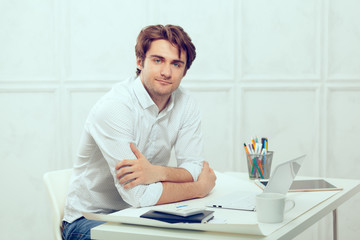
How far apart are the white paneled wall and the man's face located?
38.6 inches

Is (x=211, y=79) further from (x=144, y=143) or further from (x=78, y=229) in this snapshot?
(x=78, y=229)

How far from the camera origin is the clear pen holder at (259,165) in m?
2.20

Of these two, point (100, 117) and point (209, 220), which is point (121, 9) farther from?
point (209, 220)

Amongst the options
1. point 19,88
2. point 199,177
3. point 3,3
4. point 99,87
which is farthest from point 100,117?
point 3,3

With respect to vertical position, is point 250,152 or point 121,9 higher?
point 121,9

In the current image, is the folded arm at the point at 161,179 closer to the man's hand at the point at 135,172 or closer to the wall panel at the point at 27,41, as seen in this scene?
the man's hand at the point at 135,172

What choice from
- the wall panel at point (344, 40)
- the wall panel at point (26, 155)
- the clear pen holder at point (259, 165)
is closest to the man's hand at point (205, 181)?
the clear pen holder at point (259, 165)

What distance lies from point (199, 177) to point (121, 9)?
1605 millimetres

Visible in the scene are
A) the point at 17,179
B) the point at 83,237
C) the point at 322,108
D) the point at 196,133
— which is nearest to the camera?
the point at 83,237

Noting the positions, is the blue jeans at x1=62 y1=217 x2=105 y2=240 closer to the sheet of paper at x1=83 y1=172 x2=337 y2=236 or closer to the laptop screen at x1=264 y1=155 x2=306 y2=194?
the sheet of paper at x1=83 y1=172 x2=337 y2=236

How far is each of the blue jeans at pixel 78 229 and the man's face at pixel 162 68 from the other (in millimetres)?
585

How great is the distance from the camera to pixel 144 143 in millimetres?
2088

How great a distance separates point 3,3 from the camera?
3361 mm

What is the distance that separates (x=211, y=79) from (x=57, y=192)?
1.34 m
